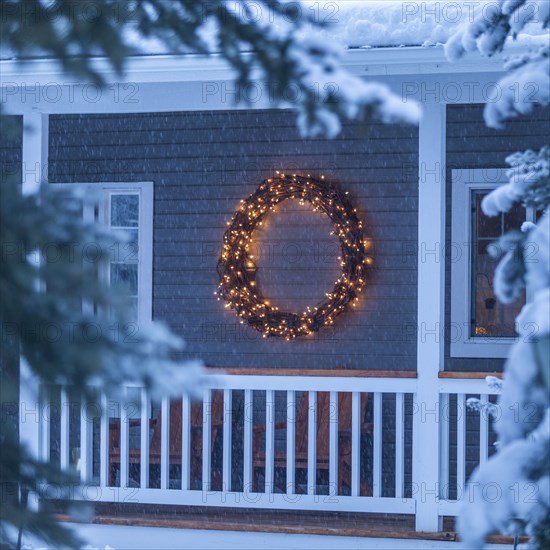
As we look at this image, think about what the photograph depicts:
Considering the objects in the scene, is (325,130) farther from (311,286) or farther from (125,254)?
(311,286)

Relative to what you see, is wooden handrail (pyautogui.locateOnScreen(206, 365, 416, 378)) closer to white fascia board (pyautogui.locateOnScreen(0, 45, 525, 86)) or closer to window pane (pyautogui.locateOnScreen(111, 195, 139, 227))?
white fascia board (pyautogui.locateOnScreen(0, 45, 525, 86))

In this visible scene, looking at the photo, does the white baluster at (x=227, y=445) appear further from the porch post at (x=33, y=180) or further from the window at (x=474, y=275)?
the window at (x=474, y=275)

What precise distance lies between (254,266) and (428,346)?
8.08ft

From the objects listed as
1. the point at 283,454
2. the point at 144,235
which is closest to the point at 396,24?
the point at 283,454

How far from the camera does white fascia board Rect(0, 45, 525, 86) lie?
5.45 metres

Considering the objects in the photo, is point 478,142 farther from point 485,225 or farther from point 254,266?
point 254,266

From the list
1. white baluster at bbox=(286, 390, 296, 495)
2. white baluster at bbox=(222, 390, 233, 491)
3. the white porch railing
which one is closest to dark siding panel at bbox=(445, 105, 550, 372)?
the white porch railing

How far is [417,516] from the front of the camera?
19.0 feet

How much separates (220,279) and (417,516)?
2908 millimetres

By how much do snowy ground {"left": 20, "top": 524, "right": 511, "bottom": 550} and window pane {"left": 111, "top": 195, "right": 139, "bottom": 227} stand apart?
3.02 meters

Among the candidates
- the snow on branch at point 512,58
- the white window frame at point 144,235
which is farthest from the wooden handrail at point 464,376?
the white window frame at point 144,235

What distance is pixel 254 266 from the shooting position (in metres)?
7.93

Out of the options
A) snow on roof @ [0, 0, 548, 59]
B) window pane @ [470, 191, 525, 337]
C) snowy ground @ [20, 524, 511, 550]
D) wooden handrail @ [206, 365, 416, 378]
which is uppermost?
snow on roof @ [0, 0, 548, 59]

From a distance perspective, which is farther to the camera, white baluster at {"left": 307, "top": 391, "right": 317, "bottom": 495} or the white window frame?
the white window frame
